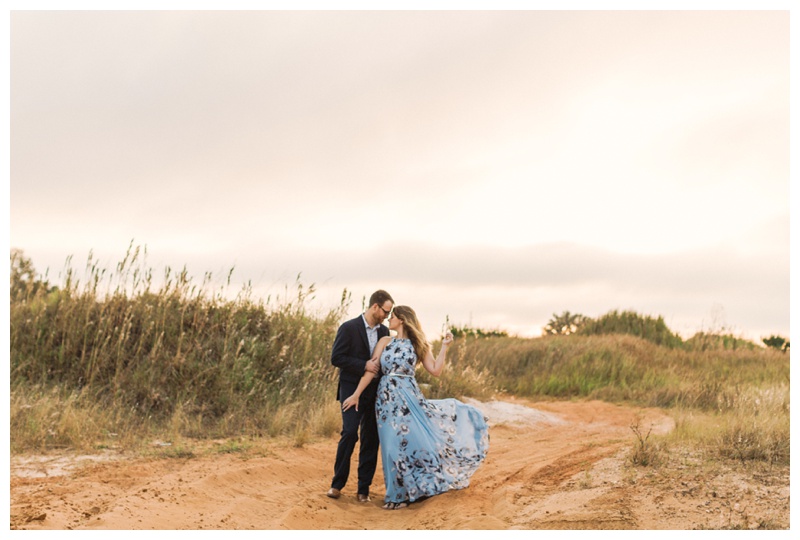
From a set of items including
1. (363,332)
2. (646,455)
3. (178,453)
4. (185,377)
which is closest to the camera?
(363,332)

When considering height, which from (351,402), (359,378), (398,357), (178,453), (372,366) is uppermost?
(398,357)

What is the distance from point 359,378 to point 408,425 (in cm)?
67

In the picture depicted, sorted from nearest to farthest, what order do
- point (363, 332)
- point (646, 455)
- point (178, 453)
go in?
point (363, 332)
point (646, 455)
point (178, 453)

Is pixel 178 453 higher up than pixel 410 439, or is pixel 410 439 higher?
pixel 410 439

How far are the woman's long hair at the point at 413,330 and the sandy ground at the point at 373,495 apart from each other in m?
1.38

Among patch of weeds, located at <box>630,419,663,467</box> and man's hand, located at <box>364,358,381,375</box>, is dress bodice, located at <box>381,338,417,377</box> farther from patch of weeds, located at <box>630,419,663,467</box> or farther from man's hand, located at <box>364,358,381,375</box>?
patch of weeds, located at <box>630,419,663,467</box>

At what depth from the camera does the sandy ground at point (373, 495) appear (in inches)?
243

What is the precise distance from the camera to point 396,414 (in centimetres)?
707

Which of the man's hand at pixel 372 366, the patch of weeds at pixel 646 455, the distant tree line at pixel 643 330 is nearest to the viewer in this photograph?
the man's hand at pixel 372 366

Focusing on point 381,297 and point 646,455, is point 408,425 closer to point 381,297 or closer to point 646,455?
point 381,297

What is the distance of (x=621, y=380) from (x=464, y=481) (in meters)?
11.8

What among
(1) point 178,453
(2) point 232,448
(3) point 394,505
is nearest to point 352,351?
(3) point 394,505

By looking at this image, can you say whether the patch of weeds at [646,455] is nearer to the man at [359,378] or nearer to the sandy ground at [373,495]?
the sandy ground at [373,495]

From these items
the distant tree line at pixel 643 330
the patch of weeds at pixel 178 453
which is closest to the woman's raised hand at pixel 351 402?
the patch of weeds at pixel 178 453
